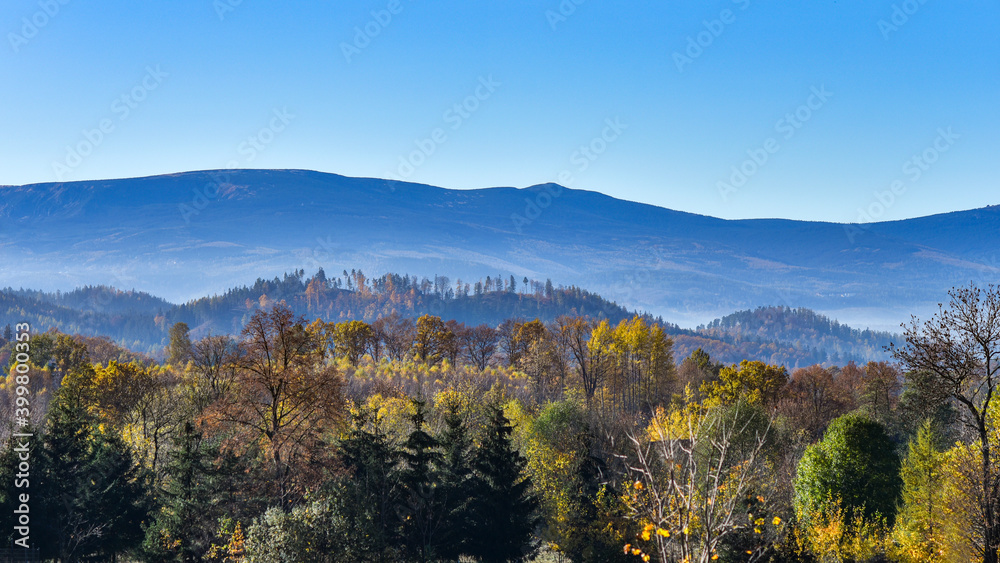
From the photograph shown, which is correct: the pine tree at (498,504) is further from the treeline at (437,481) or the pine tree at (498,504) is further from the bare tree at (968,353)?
the bare tree at (968,353)

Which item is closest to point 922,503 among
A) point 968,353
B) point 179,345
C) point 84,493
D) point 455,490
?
point 968,353

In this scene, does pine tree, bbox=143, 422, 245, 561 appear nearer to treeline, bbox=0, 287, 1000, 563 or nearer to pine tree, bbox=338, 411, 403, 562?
treeline, bbox=0, 287, 1000, 563

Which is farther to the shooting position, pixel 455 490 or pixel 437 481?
pixel 455 490

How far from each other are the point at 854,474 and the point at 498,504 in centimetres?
2150

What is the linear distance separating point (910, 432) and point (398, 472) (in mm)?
57483

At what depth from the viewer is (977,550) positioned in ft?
99.0

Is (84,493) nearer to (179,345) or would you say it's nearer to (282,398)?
(282,398)

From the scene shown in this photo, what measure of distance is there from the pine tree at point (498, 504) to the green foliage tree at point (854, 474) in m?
17.1

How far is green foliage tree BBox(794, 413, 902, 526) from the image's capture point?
4462cm

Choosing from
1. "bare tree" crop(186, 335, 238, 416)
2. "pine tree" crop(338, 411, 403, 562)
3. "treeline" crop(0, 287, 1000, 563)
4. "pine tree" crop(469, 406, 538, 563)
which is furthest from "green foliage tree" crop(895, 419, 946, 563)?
"bare tree" crop(186, 335, 238, 416)

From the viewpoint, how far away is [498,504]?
48.6 meters

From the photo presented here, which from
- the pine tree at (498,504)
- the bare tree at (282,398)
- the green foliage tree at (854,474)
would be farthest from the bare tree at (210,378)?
the green foliage tree at (854,474)

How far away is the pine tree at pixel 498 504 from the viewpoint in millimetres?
48344

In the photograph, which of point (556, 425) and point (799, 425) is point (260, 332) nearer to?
point (556, 425)
